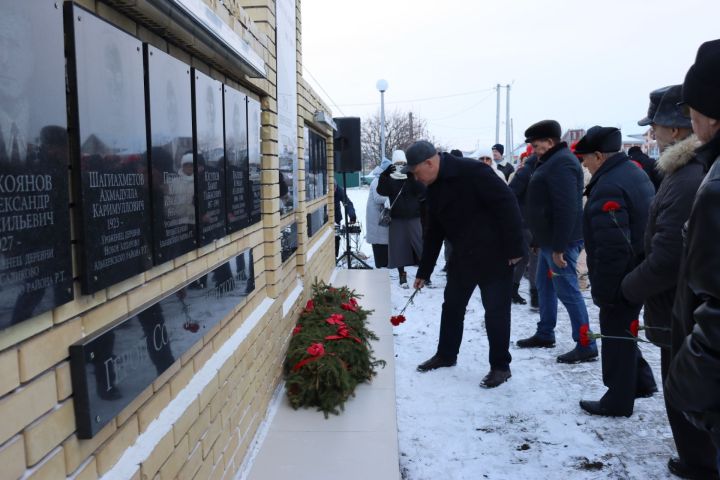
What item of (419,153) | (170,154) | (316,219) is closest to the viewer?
(170,154)

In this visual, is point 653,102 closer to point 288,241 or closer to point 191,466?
point 288,241

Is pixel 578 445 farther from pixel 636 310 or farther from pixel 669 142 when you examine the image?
pixel 669 142

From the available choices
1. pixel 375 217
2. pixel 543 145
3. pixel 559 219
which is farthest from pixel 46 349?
pixel 375 217

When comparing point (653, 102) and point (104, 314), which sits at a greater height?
point (653, 102)

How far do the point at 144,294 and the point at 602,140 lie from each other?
10.4ft

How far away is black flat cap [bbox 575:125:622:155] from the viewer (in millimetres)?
3883

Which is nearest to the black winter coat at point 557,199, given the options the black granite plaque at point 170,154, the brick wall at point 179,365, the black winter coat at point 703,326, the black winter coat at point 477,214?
the black winter coat at point 477,214

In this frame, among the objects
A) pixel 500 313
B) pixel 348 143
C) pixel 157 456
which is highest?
pixel 348 143

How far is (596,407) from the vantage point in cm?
397

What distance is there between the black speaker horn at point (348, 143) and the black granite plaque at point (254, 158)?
5.96 meters

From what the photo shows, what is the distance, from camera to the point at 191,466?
221cm

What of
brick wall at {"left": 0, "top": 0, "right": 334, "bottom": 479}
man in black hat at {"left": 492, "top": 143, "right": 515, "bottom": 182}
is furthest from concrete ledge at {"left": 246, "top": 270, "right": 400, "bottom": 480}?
man in black hat at {"left": 492, "top": 143, "right": 515, "bottom": 182}

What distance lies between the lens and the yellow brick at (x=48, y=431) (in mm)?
1261

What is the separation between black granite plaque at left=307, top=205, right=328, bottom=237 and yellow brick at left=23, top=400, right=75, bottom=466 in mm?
4439
